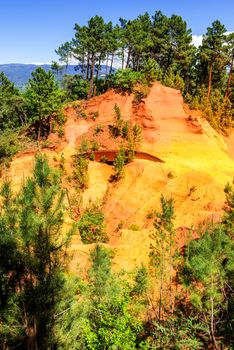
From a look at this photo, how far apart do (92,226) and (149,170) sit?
29.4ft

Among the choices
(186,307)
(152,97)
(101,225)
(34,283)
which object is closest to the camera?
(34,283)

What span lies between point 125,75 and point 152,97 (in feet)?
15.2

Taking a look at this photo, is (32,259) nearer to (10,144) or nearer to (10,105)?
(10,144)

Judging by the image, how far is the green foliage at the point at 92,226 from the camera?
33062 mm

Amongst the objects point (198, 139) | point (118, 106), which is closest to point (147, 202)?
point (198, 139)

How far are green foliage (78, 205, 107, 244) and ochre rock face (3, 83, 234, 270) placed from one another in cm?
103

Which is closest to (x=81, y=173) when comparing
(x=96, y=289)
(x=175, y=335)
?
(x=96, y=289)

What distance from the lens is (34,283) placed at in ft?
52.2

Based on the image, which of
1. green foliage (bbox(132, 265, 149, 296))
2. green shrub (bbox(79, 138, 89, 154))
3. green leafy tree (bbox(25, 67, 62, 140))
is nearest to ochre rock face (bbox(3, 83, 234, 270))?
green shrub (bbox(79, 138, 89, 154))

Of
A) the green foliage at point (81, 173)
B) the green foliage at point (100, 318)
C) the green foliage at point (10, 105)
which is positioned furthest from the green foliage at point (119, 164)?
the green foliage at point (10, 105)

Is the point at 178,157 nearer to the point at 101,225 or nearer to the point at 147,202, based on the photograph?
the point at 147,202

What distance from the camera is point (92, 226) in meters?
34.8

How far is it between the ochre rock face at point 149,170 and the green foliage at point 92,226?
1.03 m

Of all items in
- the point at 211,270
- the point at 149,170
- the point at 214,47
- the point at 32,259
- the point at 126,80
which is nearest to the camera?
the point at 32,259
